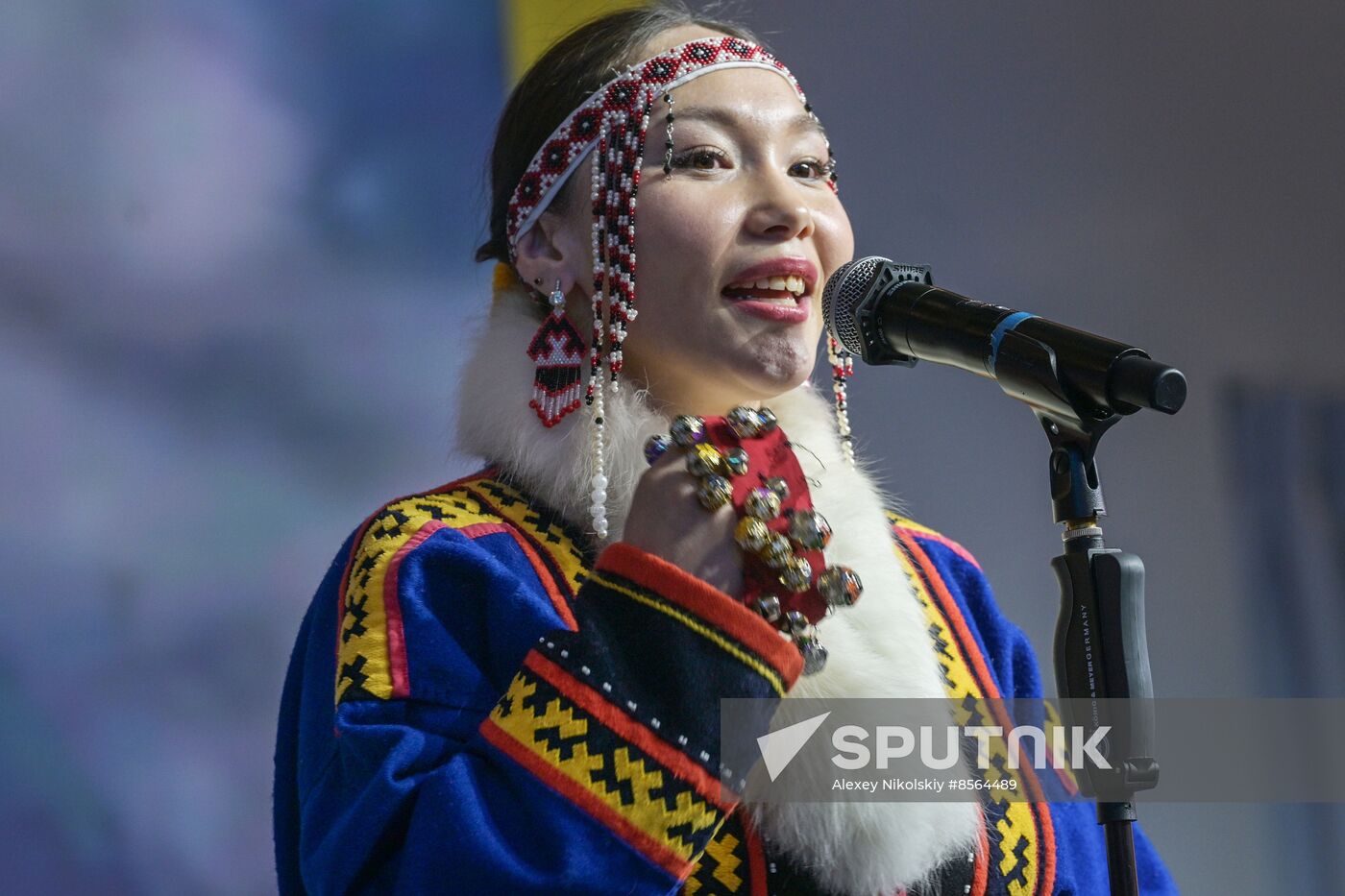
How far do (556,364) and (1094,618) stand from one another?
2.40ft

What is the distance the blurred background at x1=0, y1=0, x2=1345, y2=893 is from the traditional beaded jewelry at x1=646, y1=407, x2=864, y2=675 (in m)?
0.89

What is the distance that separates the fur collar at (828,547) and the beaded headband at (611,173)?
0.03 metres

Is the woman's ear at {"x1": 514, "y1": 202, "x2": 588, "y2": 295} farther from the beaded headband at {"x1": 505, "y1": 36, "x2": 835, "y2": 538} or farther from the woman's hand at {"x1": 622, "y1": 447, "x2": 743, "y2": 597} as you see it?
the woman's hand at {"x1": 622, "y1": 447, "x2": 743, "y2": 597}

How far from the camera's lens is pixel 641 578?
3.55ft

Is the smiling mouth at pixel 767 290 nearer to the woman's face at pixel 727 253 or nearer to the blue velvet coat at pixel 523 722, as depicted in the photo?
the woman's face at pixel 727 253

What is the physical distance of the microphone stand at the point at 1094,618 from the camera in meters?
0.94

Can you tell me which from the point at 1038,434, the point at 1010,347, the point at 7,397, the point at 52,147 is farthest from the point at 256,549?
the point at 1038,434

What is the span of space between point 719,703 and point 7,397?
1239 mm

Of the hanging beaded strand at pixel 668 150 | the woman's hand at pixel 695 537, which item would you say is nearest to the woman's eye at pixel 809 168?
the hanging beaded strand at pixel 668 150

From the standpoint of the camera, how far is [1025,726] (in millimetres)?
1493

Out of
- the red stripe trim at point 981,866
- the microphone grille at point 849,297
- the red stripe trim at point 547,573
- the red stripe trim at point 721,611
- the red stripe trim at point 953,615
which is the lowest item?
the red stripe trim at point 981,866

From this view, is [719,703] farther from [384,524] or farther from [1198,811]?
[1198,811]

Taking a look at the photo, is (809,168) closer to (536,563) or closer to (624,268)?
(624,268)

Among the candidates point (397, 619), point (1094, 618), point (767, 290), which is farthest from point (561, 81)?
point (1094, 618)
